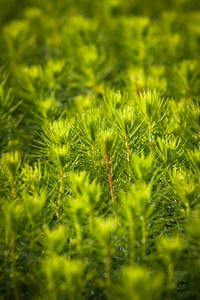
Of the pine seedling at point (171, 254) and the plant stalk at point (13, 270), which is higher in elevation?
the pine seedling at point (171, 254)

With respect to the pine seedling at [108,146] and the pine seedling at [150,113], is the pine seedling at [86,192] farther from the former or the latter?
the pine seedling at [150,113]

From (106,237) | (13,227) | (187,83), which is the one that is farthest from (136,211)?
(187,83)

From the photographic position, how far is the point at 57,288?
0.36m

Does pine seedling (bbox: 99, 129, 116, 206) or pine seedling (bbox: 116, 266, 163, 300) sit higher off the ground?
pine seedling (bbox: 99, 129, 116, 206)

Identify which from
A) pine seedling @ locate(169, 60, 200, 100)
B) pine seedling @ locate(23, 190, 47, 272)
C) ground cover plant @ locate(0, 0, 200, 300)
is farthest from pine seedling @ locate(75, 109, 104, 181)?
pine seedling @ locate(169, 60, 200, 100)

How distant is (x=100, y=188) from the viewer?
0.44 m

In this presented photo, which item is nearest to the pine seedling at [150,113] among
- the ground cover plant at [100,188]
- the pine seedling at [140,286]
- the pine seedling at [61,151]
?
the ground cover plant at [100,188]

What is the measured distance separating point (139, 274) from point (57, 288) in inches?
4.0

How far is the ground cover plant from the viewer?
38 centimetres

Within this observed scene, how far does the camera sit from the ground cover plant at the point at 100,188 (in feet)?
1.26

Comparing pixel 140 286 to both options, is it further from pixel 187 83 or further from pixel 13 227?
pixel 187 83

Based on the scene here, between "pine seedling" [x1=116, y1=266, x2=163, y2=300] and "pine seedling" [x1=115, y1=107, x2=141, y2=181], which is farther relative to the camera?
"pine seedling" [x1=115, y1=107, x2=141, y2=181]

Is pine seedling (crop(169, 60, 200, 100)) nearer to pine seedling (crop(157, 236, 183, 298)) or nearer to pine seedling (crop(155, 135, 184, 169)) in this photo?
pine seedling (crop(155, 135, 184, 169))

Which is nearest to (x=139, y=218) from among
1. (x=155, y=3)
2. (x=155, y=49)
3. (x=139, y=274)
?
(x=139, y=274)
